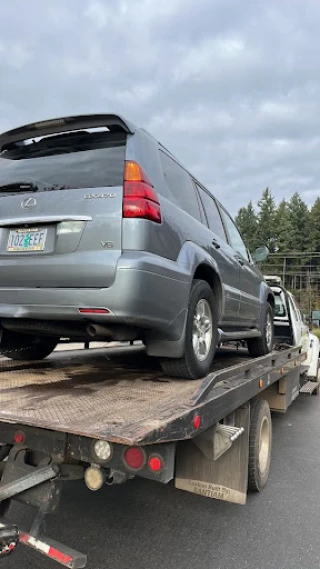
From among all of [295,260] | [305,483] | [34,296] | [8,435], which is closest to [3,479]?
[8,435]

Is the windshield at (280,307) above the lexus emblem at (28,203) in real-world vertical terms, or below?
below

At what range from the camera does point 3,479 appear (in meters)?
2.25

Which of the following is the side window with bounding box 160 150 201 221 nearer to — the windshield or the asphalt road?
the asphalt road

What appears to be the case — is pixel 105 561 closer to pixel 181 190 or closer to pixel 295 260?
pixel 181 190

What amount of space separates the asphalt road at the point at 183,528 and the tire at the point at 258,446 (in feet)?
0.49

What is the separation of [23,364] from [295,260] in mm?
65513

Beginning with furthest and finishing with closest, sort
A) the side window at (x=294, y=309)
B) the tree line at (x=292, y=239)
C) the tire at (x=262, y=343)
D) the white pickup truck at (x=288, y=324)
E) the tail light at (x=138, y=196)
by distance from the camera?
the tree line at (x=292, y=239), the side window at (x=294, y=309), the white pickup truck at (x=288, y=324), the tire at (x=262, y=343), the tail light at (x=138, y=196)

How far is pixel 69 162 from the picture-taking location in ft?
10.5

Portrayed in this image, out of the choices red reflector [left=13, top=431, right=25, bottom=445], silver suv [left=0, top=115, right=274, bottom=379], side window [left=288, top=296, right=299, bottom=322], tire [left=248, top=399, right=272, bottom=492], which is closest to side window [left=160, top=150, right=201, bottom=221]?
silver suv [left=0, top=115, right=274, bottom=379]

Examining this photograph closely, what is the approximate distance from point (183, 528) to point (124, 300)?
1678mm

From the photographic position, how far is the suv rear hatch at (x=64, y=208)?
2.84 meters

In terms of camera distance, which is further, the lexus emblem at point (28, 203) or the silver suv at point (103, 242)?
the lexus emblem at point (28, 203)

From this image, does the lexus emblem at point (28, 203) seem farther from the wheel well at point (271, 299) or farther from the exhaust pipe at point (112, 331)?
the wheel well at point (271, 299)

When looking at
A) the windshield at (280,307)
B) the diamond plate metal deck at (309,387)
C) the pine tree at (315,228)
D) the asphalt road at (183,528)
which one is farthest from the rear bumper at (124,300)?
the pine tree at (315,228)
